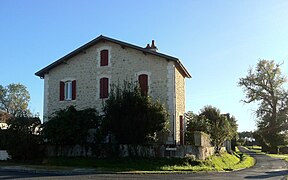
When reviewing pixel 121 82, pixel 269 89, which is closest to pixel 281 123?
pixel 269 89

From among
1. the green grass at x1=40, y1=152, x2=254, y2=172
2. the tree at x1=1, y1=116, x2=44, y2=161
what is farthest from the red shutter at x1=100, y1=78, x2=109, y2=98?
the green grass at x1=40, y1=152, x2=254, y2=172

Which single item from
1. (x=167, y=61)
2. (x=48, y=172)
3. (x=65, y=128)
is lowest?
(x=48, y=172)

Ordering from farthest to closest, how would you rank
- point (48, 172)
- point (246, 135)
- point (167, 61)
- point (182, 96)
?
1. point (246, 135)
2. point (182, 96)
3. point (167, 61)
4. point (48, 172)

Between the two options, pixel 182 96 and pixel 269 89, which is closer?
pixel 182 96

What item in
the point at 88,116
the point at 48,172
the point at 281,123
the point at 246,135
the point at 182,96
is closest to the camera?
the point at 48,172

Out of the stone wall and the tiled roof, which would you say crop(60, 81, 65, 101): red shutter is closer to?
the stone wall

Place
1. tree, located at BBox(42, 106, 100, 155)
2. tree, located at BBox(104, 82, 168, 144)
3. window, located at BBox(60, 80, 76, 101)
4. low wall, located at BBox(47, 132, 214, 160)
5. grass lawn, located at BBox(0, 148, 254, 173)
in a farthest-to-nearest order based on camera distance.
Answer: window, located at BBox(60, 80, 76, 101) → tree, located at BBox(42, 106, 100, 155) → tree, located at BBox(104, 82, 168, 144) → low wall, located at BBox(47, 132, 214, 160) → grass lawn, located at BBox(0, 148, 254, 173)

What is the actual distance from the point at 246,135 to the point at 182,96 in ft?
315

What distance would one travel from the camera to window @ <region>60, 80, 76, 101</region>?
3150cm

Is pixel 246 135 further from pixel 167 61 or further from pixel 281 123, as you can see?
pixel 167 61

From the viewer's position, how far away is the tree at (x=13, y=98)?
69000 millimetres

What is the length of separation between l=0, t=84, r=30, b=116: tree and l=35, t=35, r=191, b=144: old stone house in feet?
127

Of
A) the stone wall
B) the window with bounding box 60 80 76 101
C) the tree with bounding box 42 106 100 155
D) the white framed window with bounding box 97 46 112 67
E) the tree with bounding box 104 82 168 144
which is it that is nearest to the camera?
the tree with bounding box 104 82 168 144

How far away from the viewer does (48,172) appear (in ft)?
67.2
